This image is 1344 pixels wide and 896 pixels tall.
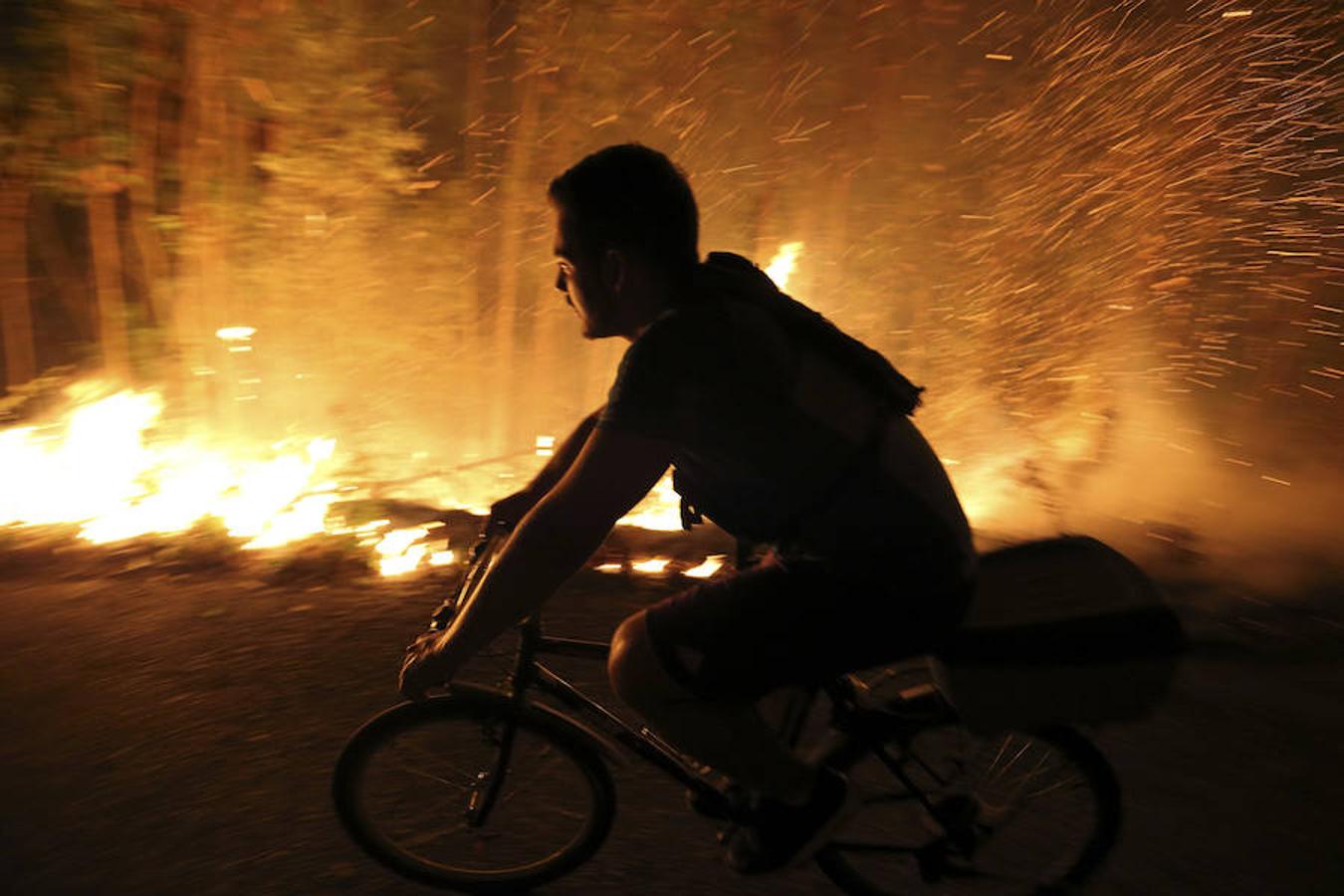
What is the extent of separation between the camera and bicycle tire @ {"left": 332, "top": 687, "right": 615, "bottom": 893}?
2.67 m

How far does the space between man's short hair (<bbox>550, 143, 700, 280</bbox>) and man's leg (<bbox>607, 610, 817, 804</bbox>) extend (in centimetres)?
86

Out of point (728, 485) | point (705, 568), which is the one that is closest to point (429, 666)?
point (728, 485)

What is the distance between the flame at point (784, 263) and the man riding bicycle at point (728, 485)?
5840 millimetres

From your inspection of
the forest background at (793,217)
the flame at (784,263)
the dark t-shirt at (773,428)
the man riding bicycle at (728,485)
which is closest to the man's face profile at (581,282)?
the man riding bicycle at (728,485)

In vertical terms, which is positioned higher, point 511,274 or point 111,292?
point 511,274

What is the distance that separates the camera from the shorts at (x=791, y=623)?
214 cm

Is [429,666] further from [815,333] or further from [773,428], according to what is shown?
[815,333]

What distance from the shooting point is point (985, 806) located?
8.79 ft

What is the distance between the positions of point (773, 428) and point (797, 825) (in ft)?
3.59

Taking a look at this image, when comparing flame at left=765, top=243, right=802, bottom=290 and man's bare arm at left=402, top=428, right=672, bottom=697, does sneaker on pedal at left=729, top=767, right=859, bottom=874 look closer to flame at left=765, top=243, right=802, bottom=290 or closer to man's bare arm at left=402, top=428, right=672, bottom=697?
man's bare arm at left=402, top=428, right=672, bottom=697

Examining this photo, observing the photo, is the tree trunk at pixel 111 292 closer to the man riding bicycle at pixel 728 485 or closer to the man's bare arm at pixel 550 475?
the man's bare arm at pixel 550 475

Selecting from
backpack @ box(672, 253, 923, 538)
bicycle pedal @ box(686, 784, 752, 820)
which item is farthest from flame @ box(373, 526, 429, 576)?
backpack @ box(672, 253, 923, 538)

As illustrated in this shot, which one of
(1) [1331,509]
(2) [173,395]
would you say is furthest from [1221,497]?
(2) [173,395]

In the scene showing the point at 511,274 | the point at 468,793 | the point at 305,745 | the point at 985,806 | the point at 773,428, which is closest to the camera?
the point at 773,428
